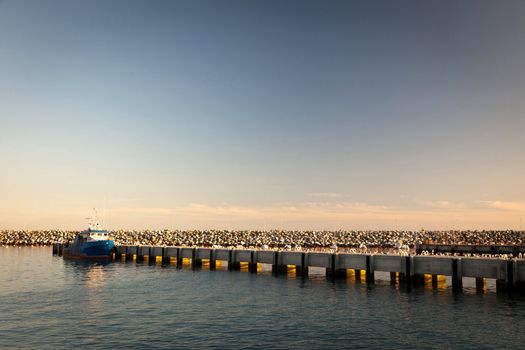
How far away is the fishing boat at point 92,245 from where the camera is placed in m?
118

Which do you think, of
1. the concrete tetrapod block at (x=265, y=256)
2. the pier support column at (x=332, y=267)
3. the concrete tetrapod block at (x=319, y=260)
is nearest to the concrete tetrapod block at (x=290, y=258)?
the concrete tetrapod block at (x=319, y=260)

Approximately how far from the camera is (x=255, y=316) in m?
41.6

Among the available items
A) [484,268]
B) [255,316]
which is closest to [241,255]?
[484,268]

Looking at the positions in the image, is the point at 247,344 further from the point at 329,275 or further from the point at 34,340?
the point at 329,275

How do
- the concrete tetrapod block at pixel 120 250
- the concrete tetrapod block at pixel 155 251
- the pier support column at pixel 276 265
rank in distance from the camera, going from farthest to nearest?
1. the concrete tetrapod block at pixel 120 250
2. the concrete tetrapod block at pixel 155 251
3. the pier support column at pixel 276 265

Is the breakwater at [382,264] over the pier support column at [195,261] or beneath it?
over

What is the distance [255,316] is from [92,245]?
289 feet

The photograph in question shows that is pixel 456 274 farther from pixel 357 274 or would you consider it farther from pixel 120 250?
pixel 120 250

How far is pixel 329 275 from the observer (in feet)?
231

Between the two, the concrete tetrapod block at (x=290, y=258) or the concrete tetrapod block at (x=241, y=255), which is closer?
the concrete tetrapod block at (x=290, y=258)

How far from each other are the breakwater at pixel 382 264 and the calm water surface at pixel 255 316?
8.59 feet

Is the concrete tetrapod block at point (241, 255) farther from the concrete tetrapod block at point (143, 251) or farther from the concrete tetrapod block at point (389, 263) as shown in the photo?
the concrete tetrapod block at point (143, 251)

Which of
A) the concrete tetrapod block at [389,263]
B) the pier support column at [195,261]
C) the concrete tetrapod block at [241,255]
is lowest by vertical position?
the pier support column at [195,261]

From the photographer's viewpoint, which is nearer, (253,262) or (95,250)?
(253,262)
